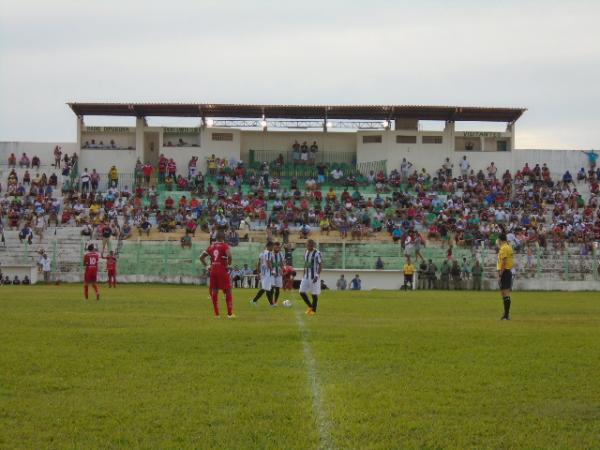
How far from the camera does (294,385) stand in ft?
38.4

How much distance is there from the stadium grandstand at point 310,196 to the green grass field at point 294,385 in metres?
30.8

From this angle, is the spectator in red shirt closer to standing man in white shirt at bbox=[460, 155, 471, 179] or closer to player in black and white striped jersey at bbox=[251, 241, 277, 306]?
standing man in white shirt at bbox=[460, 155, 471, 179]

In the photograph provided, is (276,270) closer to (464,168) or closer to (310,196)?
(310,196)

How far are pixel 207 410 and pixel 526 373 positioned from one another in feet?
15.9

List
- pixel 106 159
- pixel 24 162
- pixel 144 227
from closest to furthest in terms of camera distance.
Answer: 1. pixel 144 227
2. pixel 24 162
3. pixel 106 159

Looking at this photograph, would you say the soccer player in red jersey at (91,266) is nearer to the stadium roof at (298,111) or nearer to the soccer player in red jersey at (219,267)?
the soccer player in red jersey at (219,267)

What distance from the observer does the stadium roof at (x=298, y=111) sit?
6819 centimetres

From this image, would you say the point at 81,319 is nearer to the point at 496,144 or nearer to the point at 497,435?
the point at 497,435

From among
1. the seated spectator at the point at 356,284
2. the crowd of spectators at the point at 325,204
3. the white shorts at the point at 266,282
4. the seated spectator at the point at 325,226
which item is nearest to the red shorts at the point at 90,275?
the white shorts at the point at 266,282

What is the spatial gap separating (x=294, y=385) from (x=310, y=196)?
5064 centimetres

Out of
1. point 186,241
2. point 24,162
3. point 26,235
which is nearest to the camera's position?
point 186,241

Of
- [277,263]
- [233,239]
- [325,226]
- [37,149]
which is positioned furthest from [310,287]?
[37,149]

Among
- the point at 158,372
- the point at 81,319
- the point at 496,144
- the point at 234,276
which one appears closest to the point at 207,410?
the point at 158,372

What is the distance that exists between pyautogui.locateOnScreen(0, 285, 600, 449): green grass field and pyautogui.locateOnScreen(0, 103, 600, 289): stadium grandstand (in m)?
30.8
